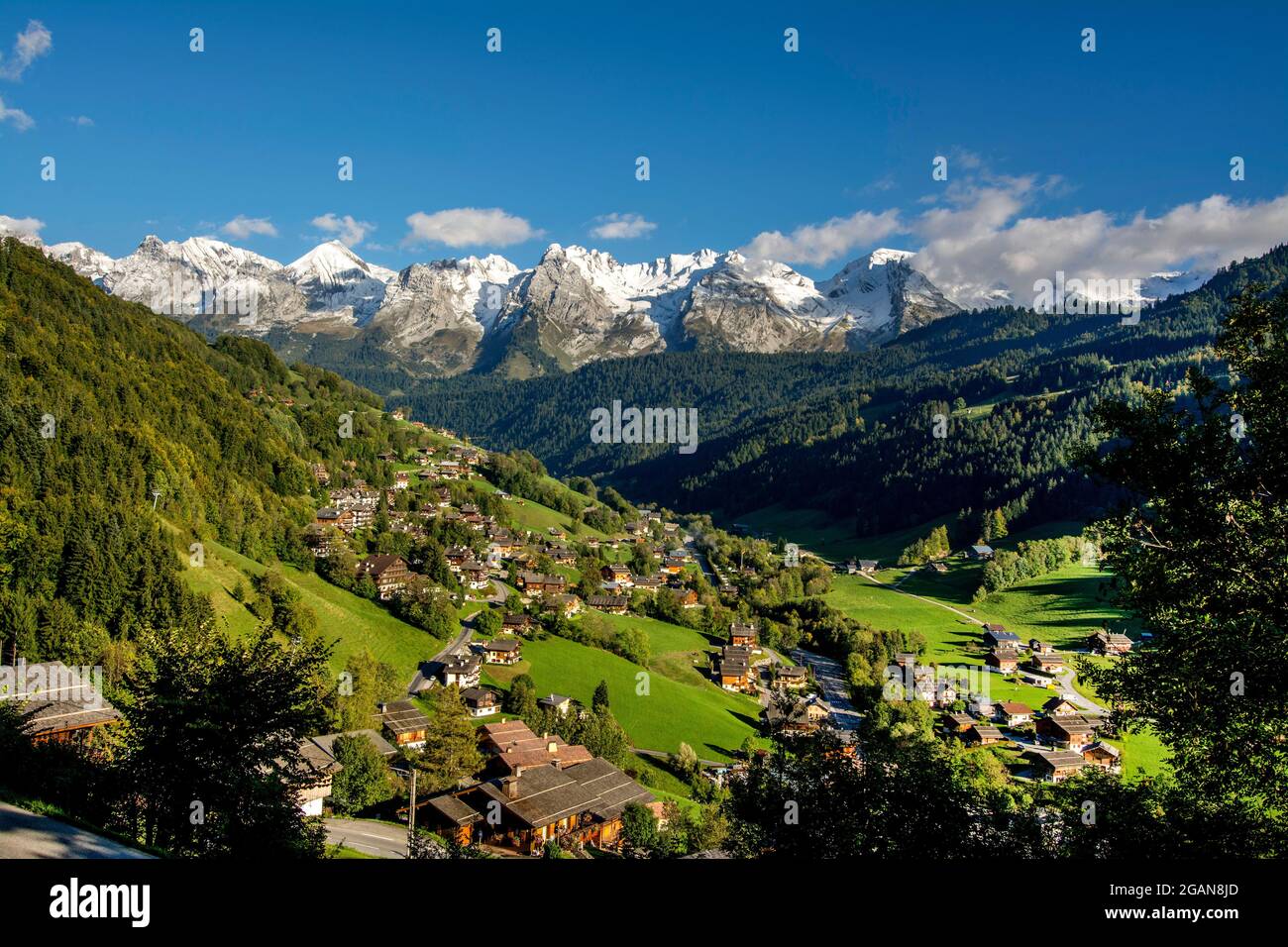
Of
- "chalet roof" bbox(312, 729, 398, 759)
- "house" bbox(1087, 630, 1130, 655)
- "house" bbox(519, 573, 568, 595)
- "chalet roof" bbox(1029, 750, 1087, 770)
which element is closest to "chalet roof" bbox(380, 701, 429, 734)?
"chalet roof" bbox(312, 729, 398, 759)

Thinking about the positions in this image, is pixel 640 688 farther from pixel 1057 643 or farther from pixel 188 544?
pixel 1057 643

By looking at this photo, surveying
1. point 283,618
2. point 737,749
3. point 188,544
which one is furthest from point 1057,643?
point 188,544

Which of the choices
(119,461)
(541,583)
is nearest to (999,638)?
(541,583)

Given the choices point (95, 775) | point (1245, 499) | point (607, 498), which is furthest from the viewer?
point (607, 498)

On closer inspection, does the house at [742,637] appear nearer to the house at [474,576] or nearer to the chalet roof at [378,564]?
the house at [474,576]

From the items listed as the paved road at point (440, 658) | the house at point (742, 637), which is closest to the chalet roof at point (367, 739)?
the paved road at point (440, 658)
